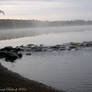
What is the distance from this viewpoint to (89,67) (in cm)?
2366

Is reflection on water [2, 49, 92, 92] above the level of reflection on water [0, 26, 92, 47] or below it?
above

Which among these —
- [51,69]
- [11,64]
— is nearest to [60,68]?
[51,69]

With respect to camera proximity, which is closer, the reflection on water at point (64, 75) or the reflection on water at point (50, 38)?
the reflection on water at point (64, 75)

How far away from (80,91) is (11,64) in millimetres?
13480

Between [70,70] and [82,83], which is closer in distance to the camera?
[82,83]

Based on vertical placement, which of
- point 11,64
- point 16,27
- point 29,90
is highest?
point 29,90

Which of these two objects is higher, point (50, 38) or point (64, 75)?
point (64, 75)

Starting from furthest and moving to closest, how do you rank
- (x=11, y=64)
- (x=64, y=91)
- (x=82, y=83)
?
(x=11, y=64)
(x=82, y=83)
(x=64, y=91)

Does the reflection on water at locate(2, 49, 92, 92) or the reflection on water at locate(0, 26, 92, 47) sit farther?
the reflection on water at locate(0, 26, 92, 47)

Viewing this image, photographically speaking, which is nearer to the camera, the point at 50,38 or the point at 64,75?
the point at 64,75

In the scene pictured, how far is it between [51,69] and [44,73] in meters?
1.77

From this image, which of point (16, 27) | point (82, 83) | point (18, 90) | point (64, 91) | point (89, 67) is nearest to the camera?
point (18, 90)

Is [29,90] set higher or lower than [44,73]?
higher

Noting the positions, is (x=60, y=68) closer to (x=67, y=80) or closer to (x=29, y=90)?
(x=67, y=80)
